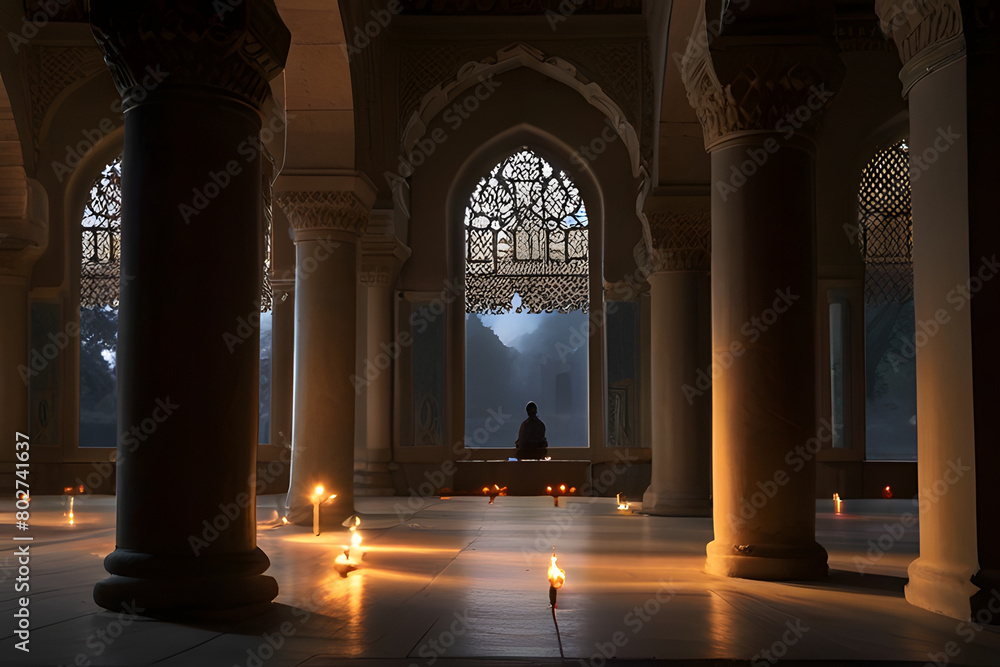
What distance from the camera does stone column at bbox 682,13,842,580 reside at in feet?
20.2

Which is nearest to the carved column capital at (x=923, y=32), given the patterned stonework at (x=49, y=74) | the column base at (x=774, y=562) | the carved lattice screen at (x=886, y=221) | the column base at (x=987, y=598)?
the column base at (x=987, y=598)

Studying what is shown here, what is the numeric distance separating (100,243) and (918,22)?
13771mm

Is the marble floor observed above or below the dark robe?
below

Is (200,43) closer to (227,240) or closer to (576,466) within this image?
(227,240)

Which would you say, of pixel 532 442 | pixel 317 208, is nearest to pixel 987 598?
pixel 317 208

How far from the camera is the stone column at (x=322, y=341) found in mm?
9633

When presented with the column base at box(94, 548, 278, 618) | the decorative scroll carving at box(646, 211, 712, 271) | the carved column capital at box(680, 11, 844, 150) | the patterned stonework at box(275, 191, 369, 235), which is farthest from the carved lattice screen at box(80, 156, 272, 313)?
the column base at box(94, 548, 278, 618)

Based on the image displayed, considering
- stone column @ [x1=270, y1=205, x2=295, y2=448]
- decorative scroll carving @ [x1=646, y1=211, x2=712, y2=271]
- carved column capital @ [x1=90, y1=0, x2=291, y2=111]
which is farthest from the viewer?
stone column @ [x1=270, y1=205, x2=295, y2=448]

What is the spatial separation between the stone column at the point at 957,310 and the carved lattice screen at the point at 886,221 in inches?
397

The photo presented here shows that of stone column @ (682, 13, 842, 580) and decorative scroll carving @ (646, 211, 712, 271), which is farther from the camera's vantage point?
decorative scroll carving @ (646, 211, 712, 271)

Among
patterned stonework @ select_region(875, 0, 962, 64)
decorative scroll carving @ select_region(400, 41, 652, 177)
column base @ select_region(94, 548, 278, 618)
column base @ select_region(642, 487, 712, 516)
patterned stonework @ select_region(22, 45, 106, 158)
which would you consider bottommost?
column base @ select_region(642, 487, 712, 516)

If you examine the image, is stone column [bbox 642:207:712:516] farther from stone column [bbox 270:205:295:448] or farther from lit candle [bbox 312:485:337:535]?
stone column [bbox 270:205:295:448]

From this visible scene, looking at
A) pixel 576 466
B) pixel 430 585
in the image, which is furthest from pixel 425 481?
pixel 430 585

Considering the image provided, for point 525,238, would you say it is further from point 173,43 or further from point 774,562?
point 173,43
